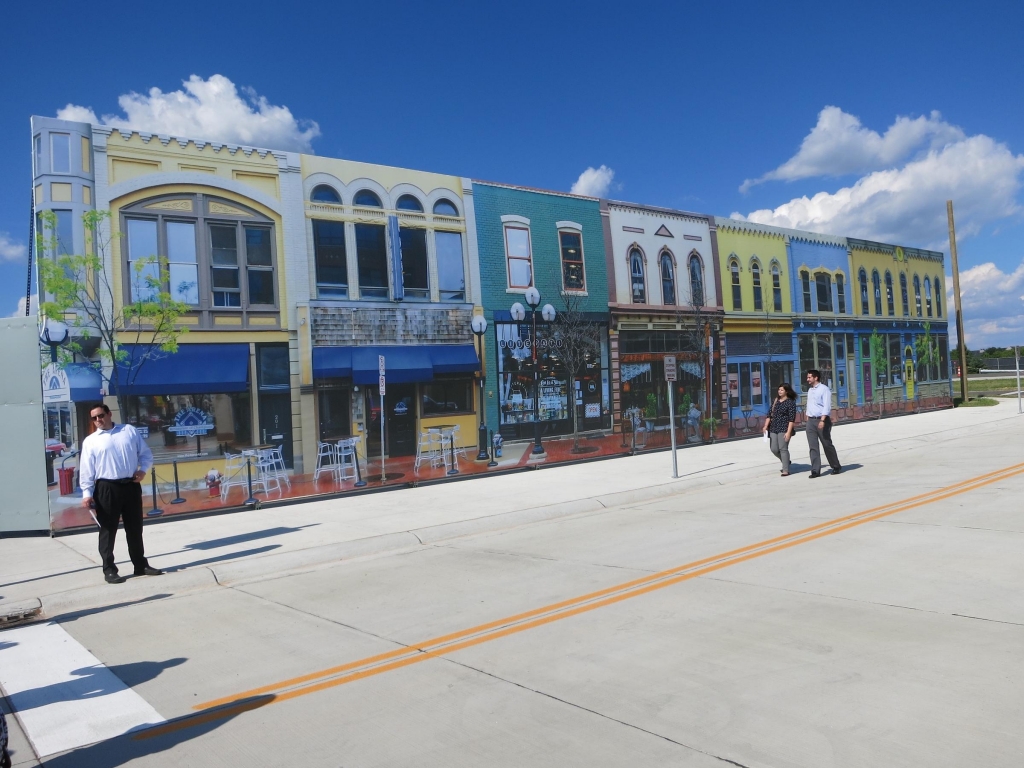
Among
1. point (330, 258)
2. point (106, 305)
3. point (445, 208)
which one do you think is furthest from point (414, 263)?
point (106, 305)

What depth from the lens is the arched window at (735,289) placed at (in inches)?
1237

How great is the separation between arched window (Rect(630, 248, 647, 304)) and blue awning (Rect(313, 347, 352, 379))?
11.3m

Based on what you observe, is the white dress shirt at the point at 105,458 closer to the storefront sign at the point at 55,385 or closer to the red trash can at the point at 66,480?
the red trash can at the point at 66,480

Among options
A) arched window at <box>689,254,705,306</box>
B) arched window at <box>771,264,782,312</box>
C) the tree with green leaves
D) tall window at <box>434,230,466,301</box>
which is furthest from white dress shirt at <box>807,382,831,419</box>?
arched window at <box>771,264,782,312</box>

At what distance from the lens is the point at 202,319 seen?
1891 cm

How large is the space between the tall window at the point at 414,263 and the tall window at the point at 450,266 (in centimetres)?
42

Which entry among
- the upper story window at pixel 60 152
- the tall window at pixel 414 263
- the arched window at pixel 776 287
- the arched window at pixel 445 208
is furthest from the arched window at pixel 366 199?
the arched window at pixel 776 287

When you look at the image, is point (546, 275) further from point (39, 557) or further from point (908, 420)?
point (39, 557)

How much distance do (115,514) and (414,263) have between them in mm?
14730

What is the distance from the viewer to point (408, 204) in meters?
22.4

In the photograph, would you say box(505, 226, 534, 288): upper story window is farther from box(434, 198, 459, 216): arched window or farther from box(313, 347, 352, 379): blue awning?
box(313, 347, 352, 379): blue awning

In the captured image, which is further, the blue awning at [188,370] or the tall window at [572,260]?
the tall window at [572,260]

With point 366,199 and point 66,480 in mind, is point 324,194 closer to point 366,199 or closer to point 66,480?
point 366,199

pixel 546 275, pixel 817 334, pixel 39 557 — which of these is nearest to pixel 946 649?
pixel 39 557
